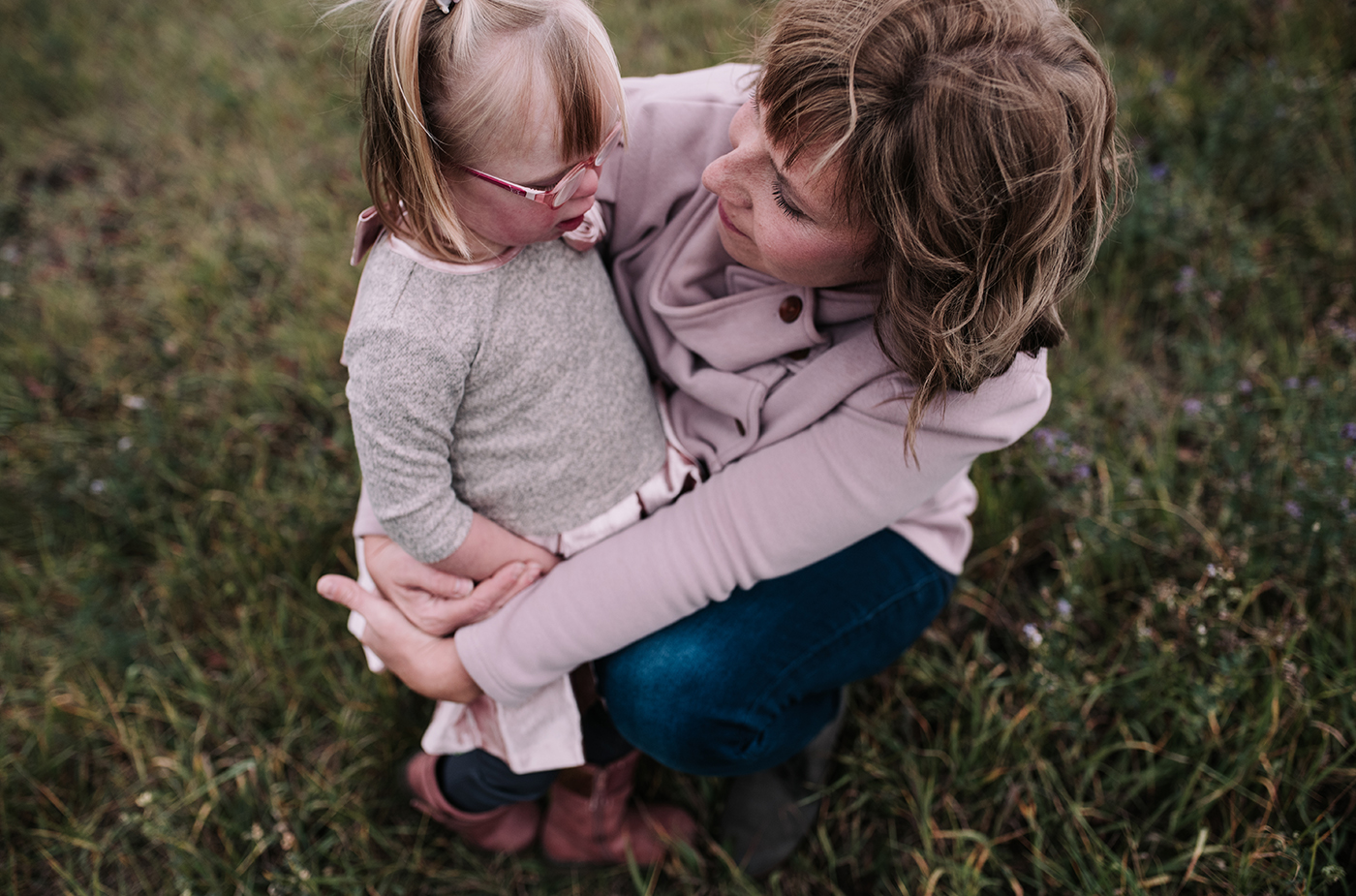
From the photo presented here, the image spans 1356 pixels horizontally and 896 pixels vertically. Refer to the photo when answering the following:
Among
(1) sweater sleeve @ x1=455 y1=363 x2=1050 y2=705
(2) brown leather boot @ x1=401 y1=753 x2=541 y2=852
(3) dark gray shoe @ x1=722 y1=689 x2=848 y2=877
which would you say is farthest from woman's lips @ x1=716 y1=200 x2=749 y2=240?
(2) brown leather boot @ x1=401 y1=753 x2=541 y2=852

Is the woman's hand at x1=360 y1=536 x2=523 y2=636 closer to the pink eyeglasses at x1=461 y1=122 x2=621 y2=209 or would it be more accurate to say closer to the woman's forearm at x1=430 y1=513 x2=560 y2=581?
the woman's forearm at x1=430 y1=513 x2=560 y2=581

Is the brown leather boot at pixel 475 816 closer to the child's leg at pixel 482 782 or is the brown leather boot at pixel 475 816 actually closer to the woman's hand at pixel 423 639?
the child's leg at pixel 482 782

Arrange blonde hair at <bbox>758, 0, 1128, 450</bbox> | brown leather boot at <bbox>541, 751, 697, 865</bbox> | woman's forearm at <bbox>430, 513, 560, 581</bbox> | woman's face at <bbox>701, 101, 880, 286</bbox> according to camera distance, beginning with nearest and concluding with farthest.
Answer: blonde hair at <bbox>758, 0, 1128, 450</bbox>, woman's face at <bbox>701, 101, 880, 286</bbox>, woman's forearm at <bbox>430, 513, 560, 581</bbox>, brown leather boot at <bbox>541, 751, 697, 865</bbox>

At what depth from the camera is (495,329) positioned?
131 centimetres

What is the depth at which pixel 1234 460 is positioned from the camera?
197 cm

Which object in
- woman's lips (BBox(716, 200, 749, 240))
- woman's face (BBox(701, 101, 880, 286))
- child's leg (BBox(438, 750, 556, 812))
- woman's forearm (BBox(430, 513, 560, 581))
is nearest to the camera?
woman's face (BBox(701, 101, 880, 286))

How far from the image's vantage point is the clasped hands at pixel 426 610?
1.48 metres

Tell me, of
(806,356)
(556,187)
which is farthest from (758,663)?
(556,187)

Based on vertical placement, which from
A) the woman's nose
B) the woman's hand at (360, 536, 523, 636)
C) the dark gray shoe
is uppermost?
the woman's nose

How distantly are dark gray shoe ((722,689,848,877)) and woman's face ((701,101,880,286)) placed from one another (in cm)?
103

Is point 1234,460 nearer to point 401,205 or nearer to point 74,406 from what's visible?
point 401,205

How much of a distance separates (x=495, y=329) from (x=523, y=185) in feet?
0.75

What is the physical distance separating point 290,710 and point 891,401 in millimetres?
1474

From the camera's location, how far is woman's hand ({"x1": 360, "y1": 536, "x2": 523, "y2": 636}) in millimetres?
1479
